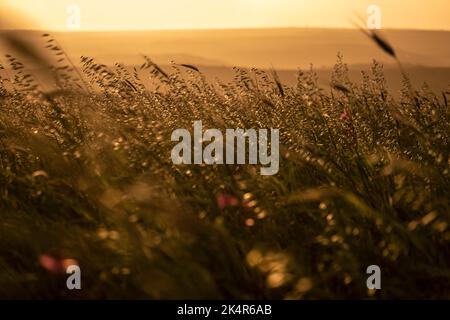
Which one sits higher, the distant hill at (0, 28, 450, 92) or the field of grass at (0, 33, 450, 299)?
the distant hill at (0, 28, 450, 92)

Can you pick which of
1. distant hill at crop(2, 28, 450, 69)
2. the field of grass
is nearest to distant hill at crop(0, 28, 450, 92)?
distant hill at crop(2, 28, 450, 69)

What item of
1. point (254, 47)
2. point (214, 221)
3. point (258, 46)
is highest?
point (258, 46)

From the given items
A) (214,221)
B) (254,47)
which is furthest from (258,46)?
(214,221)

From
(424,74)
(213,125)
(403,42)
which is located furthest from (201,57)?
(213,125)

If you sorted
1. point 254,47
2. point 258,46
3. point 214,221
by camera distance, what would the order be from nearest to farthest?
point 214,221 → point 254,47 → point 258,46

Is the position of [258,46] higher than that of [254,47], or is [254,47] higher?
[258,46]

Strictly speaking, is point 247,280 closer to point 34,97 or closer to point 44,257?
point 44,257

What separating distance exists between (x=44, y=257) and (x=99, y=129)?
75 cm

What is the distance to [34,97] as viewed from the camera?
2725mm

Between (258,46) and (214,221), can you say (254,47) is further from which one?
(214,221)

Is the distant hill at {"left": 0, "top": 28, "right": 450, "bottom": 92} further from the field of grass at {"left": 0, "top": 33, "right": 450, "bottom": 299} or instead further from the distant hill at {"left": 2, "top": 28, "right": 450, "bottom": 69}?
the field of grass at {"left": 0, "top": 33, "right": 450, "bottom": 299}

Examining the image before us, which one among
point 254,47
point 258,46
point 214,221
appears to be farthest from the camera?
point 258,46
